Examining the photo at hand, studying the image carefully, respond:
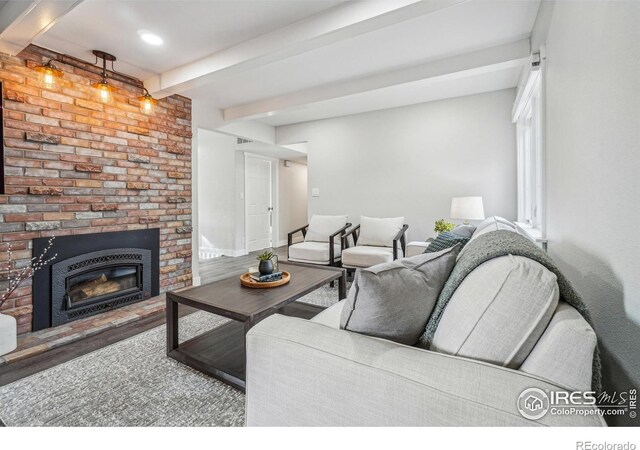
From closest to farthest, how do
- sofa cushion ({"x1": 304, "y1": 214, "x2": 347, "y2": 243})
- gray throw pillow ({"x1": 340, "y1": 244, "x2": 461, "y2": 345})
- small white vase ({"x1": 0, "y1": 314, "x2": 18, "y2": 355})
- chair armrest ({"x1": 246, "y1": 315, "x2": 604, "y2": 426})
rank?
chair armrest ({"x1": 246, "y1": 315, "x2": 604, "y2": 426}) < gray throw pillow ({"x1": 340, "y1": 244, "x2": 461, "y2": 345}) < small white vase ({"x1": 0, "y1": 314, "x2": 18, "y2": 355}) < sofa cushion ({"x1": 304, "y1": 214, "x2": 347, "y2": 243})

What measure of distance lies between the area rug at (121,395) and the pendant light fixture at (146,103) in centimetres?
247

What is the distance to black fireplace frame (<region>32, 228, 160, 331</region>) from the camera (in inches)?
98.3

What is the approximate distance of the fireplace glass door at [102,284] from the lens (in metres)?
2.72

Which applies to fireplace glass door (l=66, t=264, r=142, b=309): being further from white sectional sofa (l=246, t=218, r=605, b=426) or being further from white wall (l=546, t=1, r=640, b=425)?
white wall (l=546, t=1, r=640, b=425)

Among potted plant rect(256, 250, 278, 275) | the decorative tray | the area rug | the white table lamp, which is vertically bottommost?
the area rug

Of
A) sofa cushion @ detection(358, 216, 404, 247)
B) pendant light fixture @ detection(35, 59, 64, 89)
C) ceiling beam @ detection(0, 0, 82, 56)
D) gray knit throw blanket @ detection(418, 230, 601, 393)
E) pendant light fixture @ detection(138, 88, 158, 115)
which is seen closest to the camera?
gray knit throw blanket @ detection(418, 230, 601, 393)

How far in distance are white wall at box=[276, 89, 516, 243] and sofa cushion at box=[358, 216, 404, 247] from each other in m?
0.47

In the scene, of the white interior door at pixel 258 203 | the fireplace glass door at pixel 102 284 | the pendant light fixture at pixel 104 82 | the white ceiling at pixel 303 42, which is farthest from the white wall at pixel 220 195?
the pendant light fixture at pixel 104 82

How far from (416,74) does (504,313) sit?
9.43 feet

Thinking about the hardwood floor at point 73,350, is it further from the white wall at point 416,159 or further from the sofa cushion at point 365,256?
the white wall at point 416,159

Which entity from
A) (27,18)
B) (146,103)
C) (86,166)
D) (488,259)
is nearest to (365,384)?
(488,259)

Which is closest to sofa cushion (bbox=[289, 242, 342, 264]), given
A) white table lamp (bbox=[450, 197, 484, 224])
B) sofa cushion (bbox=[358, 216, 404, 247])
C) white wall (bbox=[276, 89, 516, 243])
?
sofa cushion (bbox=[358, 216, 404, 247])
